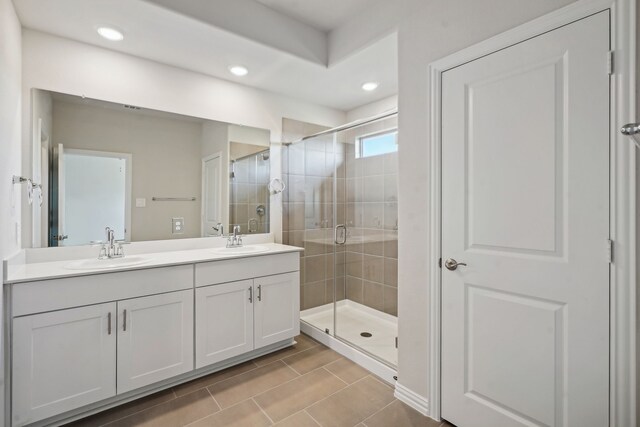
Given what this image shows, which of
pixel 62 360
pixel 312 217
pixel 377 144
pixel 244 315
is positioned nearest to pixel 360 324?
pixel 312 217

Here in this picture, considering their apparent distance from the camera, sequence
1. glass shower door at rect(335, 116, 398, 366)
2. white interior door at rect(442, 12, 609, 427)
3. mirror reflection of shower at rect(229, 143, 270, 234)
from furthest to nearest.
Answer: glass shower door at rect(335, 116, 398, 366)
mirror reflection of shower at rect(229, 143, 270, 234)
white interior door at rect(442, 12, 609, 427)

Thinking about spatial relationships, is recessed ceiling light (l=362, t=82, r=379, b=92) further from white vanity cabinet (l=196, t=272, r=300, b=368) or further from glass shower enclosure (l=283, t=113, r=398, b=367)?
white vanity cabinet (l=196, t=272, r=300, b=368)

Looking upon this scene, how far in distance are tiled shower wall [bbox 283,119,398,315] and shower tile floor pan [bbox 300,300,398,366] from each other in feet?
0.28

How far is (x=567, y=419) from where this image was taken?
1.33 m

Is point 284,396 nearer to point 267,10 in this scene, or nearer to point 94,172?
point 94,172

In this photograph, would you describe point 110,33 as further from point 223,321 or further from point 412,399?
point 412,399

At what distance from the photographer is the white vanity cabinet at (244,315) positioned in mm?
2195

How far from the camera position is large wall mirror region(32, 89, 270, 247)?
2090 millimetres

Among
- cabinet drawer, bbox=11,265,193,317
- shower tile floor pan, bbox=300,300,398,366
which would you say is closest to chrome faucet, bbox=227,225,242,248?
cabinet drawer, bbox=11,265,193,317

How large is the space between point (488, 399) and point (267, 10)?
2.87 metres

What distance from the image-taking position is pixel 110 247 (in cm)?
221

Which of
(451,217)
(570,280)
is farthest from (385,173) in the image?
(570,280)

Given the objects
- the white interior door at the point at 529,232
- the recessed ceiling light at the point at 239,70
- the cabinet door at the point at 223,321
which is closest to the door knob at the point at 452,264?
the white interior door at the point at 529,232

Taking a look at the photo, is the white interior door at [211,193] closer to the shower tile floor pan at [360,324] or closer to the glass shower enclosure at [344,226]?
the glass shower enclosure at [344,226]
